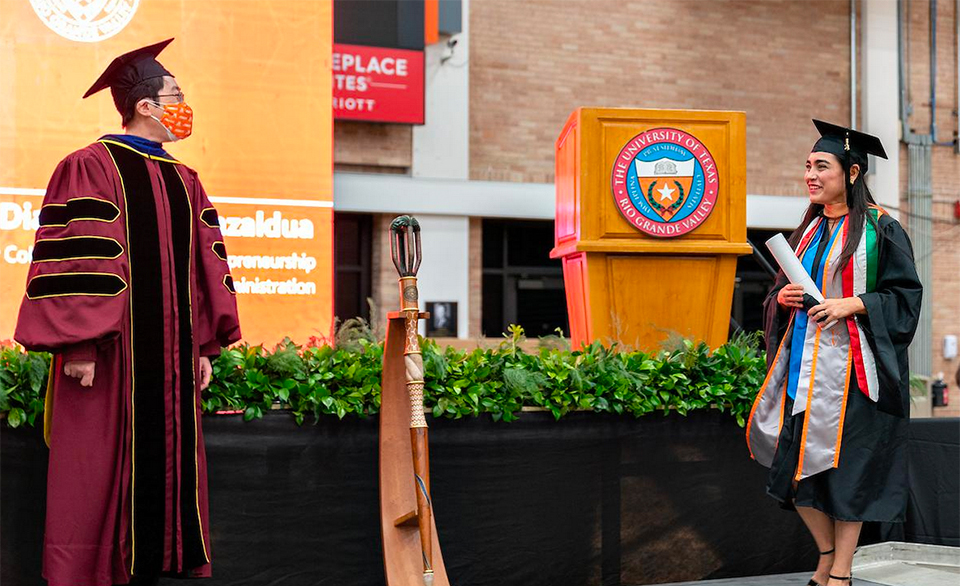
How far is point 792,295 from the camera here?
325 cm

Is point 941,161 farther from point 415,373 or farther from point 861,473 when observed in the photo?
point 415,373

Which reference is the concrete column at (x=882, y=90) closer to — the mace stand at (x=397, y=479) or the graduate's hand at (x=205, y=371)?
the mace stand at (x=397, y=479)

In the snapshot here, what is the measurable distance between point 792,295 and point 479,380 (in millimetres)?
1073

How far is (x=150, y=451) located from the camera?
2824mm

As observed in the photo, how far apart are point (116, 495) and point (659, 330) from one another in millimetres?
2399

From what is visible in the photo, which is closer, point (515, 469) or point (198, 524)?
point (198, 524)

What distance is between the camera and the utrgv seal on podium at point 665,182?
14.5 ft

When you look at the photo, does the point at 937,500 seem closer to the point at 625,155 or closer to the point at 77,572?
the point at 625,155

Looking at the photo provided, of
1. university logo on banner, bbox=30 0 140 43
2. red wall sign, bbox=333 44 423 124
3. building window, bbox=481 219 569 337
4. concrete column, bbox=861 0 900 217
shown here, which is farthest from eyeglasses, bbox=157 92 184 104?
concrete column, bbox=861 0 900 217

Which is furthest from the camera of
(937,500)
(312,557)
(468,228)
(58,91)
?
(468,228)

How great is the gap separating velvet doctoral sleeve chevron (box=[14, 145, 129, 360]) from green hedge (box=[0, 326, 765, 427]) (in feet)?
1.43

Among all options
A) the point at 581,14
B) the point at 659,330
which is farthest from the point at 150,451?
the point at 581,14

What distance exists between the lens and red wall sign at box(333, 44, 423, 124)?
1037cm

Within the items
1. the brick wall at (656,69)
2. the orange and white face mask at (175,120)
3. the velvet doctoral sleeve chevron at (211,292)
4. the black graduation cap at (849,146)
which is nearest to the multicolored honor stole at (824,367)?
the black graduation cap at (849,146)
